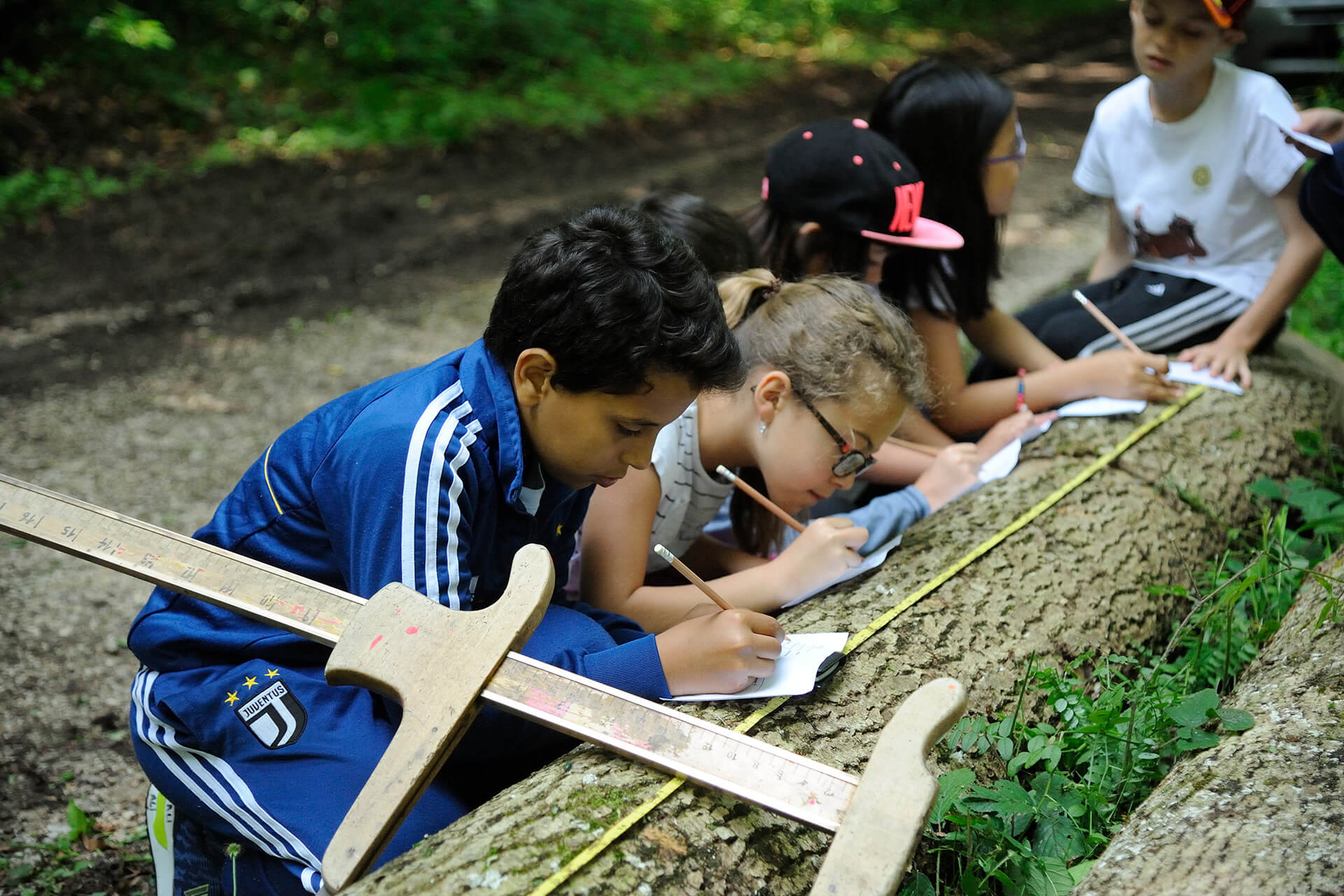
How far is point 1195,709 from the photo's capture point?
175 centimetres

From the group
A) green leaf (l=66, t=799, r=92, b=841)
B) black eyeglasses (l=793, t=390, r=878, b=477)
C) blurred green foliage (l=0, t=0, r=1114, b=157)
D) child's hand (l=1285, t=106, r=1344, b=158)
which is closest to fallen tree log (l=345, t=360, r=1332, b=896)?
black eyeglasses (l=793, t=390, r=878, b=477)

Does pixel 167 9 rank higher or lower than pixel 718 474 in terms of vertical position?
lower

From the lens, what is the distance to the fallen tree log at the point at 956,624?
1.33m

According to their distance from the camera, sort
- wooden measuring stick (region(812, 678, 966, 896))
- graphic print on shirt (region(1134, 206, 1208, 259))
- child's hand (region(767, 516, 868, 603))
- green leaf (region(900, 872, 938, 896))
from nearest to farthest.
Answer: wooden measuring stick (region(812, 678, 966, 896))
green leaf (region(900, 872, 938, 896))
child's hand (region(767, 516, 868, 603))
graphic print on shirt (region(1134, 206, 1208, 259))

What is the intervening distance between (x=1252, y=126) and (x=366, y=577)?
283cm

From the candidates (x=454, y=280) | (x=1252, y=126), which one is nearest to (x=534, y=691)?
(x=1252, y=126)

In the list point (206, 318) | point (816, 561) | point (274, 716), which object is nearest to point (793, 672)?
point (816, 561)

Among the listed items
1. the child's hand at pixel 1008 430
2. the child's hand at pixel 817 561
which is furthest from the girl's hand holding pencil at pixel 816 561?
the child's hand at pixel 1008 430

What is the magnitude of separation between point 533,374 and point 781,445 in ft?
2.23

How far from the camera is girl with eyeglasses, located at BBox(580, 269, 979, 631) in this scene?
2061 millimetres

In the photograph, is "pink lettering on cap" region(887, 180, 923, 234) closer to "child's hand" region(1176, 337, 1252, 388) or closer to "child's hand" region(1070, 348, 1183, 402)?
"child's hand" region(1070, 348, 1183, 402)

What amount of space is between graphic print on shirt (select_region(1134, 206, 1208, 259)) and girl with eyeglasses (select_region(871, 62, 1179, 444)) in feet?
1.85

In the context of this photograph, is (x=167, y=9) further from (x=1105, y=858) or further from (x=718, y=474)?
(x=1105, y=858)

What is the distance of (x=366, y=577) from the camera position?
5.03 ft
